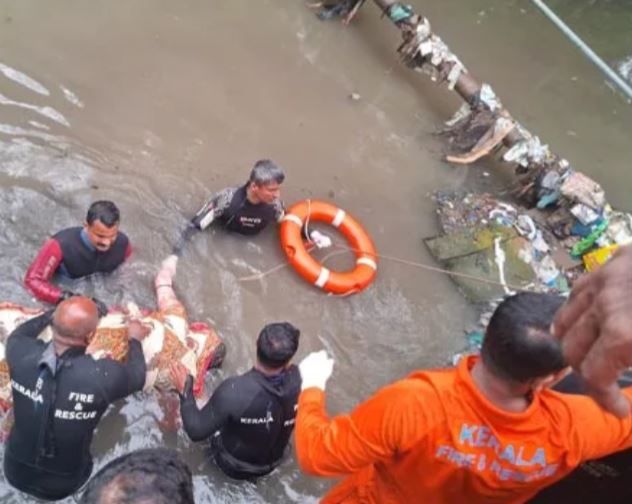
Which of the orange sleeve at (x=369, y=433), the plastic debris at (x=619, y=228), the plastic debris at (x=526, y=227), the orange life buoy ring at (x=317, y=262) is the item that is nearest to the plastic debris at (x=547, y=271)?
the plastic debris at (x=526, y=227)

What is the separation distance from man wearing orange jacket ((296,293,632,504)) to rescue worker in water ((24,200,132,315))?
263 cm

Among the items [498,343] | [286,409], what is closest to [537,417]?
[498,343]

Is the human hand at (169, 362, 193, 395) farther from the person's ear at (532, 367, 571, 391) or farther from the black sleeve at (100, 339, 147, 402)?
the person's ear at (532, 367, 571, 391)

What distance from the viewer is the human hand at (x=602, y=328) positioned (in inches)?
53.7

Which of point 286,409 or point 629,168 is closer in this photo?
point 286,409

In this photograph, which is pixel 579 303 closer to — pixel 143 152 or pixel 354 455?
pixel 354 455

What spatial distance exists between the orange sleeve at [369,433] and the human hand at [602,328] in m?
1.03

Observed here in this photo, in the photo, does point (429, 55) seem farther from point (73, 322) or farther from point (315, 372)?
point (315, 372)

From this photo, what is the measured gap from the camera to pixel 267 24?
841cm

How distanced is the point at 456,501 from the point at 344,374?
9.98 ft

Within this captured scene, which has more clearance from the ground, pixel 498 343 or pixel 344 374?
pixel 498 343

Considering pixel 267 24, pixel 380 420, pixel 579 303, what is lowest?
pixel 267 24

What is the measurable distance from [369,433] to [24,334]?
2.33 metres

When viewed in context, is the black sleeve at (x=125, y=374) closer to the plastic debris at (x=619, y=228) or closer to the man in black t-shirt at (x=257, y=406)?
the man in black t-shirt at (x=257, y=406)
